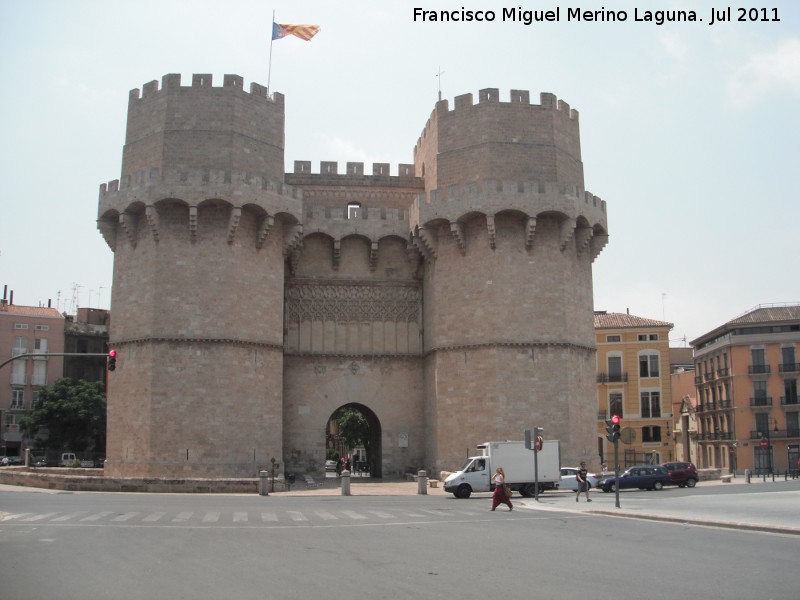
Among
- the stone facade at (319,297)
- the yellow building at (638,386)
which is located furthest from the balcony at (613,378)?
the stone facade at (319,297)

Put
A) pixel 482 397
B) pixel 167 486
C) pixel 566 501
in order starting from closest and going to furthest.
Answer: pixel 566 501
pixel 167 486
pixel 482 397

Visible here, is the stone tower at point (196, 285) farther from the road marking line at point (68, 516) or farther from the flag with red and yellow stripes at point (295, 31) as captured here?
the road marking line at point (68, 516)

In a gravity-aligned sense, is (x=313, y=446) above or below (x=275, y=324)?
below

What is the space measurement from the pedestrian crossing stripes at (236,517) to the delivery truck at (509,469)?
6067 millimetres

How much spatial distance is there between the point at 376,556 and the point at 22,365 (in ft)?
178

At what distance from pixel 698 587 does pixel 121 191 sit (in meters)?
27.2

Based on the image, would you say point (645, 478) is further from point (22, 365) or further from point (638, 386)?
point (22, 365)

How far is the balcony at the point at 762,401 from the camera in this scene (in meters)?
51.1

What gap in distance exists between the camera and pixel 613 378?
5216 centimetres

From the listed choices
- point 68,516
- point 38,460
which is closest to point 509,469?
point 68,516

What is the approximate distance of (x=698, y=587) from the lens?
9016 mm

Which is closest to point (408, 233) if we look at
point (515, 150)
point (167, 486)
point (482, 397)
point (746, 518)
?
point (515, 150)

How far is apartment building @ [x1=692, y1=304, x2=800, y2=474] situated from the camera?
50.7 metres

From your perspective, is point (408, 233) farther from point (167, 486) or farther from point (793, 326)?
point (793, 326)
